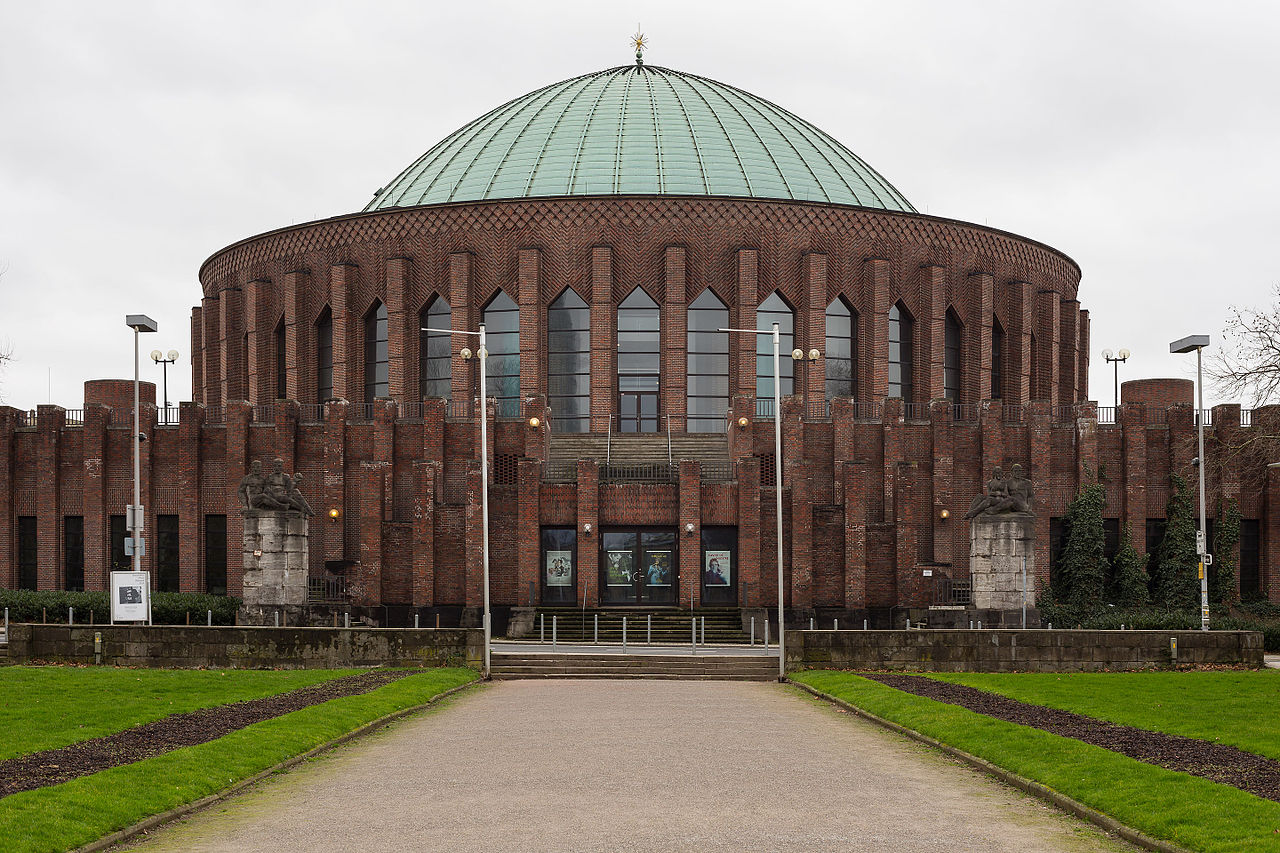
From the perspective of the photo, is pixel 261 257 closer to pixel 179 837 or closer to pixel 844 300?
pixel 844 300

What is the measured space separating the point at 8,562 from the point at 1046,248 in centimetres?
4587

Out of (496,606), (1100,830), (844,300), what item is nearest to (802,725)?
(1100,830)

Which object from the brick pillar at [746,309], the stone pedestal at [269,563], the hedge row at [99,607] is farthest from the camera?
the brick pillar at [746,309]

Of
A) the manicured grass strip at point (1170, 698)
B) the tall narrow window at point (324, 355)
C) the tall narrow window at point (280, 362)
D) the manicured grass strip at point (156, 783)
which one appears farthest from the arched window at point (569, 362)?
the manicured grass strip at point (156, 783)

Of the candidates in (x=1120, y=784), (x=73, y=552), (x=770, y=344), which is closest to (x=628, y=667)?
(x=1120, y=784)

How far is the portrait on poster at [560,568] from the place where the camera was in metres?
46.5

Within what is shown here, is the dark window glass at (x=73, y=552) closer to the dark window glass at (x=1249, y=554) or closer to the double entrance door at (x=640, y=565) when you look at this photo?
the double entrance door at (x=640, y=565)

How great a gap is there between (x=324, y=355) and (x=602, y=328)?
45.0 ft

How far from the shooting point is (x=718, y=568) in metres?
46.7

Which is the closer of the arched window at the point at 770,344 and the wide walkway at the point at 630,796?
the wide walkway at the point at 630,796

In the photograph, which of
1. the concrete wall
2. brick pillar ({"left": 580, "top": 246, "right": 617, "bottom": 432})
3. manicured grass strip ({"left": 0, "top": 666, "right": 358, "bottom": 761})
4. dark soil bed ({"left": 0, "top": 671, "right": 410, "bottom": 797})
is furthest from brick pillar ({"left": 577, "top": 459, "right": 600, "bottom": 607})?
dark soil bed ({"left": 0, "top": 671, "right": 410, "bottom": 797})

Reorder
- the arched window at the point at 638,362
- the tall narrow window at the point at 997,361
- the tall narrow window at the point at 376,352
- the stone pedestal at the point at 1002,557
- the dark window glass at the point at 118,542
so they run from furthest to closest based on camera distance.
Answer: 1. the tall narrow window at the point at 997,361
2. the tall narrow window at the point at 376,352
3. the arched window at the point at 638,362
4. the dark window glass at the point at 118,542
5. the stone pedestal at the point at 1002,557

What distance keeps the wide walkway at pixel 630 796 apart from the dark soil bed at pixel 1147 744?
208 cm

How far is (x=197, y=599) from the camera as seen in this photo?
156 feet
